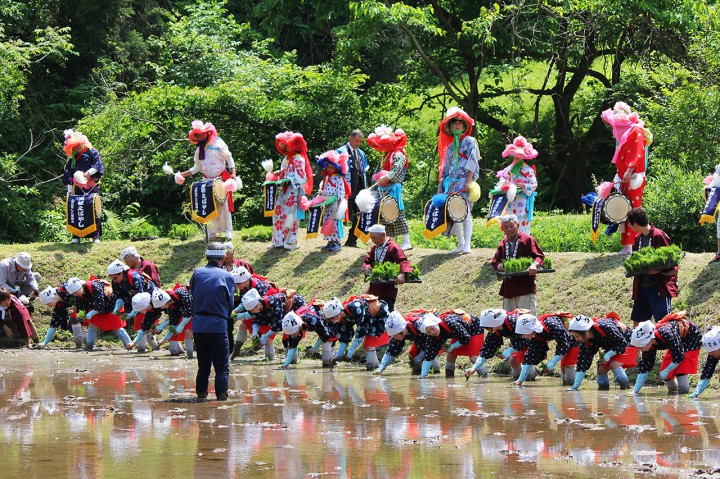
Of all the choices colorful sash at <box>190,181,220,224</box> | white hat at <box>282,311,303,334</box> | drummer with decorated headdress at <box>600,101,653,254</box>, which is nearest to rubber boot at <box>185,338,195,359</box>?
white hat at <box>282,311,303,334</box>

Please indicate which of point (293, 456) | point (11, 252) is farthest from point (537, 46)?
point (293, 456)

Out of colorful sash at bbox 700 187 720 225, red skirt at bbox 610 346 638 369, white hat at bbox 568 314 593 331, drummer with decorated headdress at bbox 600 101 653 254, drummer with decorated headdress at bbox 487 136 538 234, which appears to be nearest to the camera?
white hat at bbox 568 314 593 331

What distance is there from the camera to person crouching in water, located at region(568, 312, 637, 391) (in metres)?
11.7

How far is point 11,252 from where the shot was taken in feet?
65.6

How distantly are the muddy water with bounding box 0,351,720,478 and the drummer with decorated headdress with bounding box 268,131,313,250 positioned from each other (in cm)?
614

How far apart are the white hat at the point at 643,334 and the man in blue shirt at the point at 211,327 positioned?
3.93 metres

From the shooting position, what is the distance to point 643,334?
11195 millimetres

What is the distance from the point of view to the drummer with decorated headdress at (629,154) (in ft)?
47.9

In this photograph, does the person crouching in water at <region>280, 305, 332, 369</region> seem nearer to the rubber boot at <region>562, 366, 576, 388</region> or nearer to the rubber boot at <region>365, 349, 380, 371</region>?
the rubber boot at <region>365, 349, 380, 371</region>

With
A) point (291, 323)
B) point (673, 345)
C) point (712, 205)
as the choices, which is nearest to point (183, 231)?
point (291, 323)

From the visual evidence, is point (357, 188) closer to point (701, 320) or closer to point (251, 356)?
point (251, 356)

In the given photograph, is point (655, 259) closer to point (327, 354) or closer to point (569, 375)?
point (569, 375)

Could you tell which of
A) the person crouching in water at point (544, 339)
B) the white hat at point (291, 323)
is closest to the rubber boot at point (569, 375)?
the person crouching in water at point (544, 339)

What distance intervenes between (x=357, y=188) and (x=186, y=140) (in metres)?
6.25
